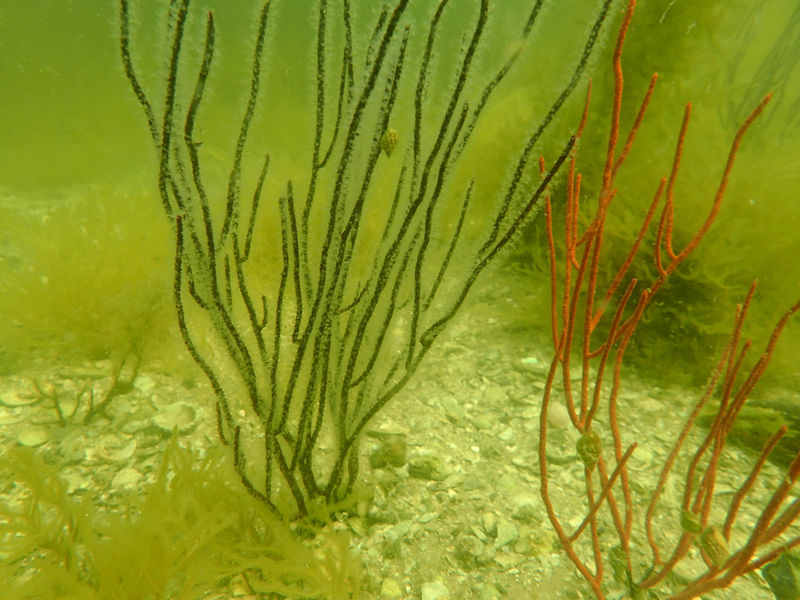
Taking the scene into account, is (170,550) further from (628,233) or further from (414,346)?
(628,233)

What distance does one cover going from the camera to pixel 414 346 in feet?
7.18

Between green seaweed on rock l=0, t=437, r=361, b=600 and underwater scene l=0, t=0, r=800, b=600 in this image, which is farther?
green seaweed on rock l=0, t=437, r=361, b=600

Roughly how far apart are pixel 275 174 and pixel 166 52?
4763 mm

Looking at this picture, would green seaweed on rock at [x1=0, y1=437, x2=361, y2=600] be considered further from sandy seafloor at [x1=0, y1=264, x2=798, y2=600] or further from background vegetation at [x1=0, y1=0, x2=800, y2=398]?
background vegetation at [x1=0, y1=0, x2=800, y2=398]

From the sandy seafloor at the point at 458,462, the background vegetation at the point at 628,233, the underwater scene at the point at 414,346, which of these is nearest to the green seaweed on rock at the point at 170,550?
the underwater scene at the point at 414,346

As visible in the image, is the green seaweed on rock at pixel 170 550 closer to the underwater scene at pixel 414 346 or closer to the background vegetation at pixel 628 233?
the underwater scene at pixel 414 346

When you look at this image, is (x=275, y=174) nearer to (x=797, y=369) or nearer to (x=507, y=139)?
(x=507, y=139)

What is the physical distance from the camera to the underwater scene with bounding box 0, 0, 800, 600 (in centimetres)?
173

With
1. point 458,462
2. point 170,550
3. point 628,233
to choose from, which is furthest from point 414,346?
point 628,233

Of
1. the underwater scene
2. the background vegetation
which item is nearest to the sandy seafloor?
the underwater scene

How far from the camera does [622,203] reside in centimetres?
415

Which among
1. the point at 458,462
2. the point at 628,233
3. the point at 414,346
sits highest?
the point at 628,233

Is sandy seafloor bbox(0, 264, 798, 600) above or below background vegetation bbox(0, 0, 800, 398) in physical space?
below

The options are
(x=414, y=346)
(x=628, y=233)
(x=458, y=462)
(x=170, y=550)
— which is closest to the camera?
(x=170, y=550)
